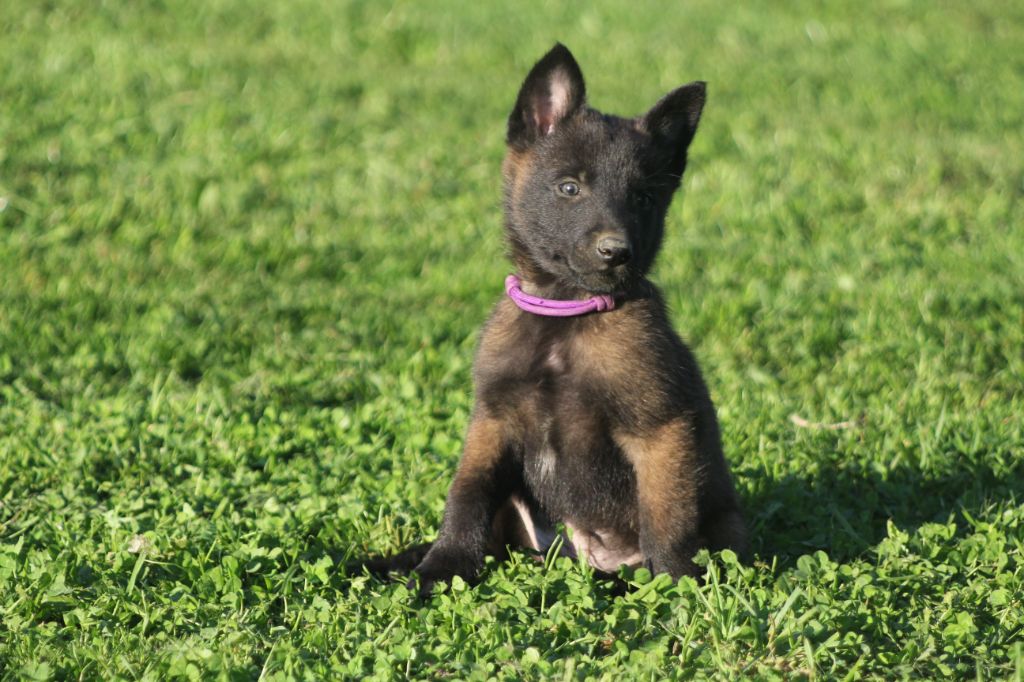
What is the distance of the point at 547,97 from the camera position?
4.55 meters

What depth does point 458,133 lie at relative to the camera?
1021cm

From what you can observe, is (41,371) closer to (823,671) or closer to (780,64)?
(823,671)

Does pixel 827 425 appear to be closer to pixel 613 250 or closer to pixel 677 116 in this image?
pixel 677 116

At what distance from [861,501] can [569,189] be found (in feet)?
5.62

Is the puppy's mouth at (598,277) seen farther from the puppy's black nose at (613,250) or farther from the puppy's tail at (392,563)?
the puppy's tail at (392,563)

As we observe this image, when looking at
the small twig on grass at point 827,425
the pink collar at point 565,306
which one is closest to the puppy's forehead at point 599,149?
the pink collar at point 565,306

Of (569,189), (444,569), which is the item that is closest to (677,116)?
(569,189)

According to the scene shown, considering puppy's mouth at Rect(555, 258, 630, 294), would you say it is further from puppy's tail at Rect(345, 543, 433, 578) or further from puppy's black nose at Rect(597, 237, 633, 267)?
puppy's tail at Rect(345, 543, 433, 578)

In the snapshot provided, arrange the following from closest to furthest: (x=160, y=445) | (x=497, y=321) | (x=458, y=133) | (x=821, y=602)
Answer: (x=821, y=602), (x=497, y=321), (x=160, y=445), (x=458, y=133)

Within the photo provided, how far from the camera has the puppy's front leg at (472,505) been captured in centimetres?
418

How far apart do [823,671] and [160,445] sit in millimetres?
2910

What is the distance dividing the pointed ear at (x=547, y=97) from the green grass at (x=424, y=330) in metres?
1.40

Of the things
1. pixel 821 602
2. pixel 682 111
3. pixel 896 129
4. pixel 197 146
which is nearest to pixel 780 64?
pixel 896 129

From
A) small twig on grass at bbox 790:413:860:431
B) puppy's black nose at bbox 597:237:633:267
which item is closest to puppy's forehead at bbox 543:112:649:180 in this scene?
puppy's black nose at bbox 597:237:633:267
